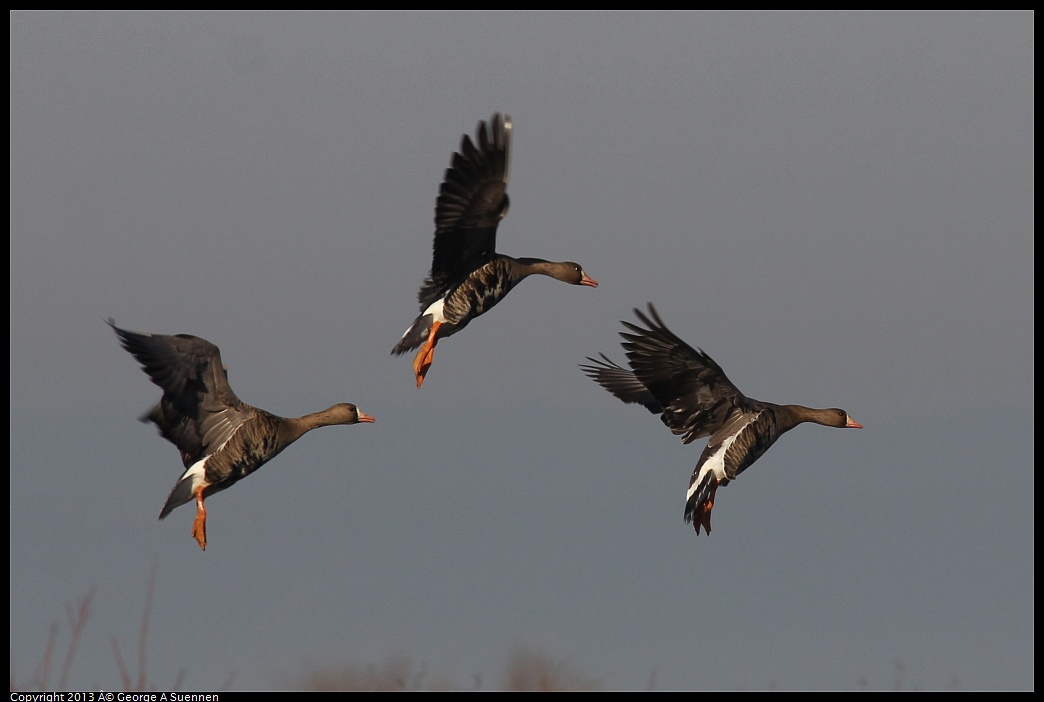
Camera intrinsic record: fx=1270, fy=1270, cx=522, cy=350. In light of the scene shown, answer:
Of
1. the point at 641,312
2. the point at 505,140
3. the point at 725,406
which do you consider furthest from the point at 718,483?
the point at 505,140

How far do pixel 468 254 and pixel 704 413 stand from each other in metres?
3.33

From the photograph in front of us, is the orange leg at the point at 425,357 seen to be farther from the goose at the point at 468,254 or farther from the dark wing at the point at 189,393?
the dark wing at the point at 189,393

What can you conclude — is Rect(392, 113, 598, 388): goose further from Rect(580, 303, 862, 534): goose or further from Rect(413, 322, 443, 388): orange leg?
Rect(580, 303, 862, 534): goose

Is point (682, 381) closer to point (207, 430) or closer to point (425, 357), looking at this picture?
point (425, 357)

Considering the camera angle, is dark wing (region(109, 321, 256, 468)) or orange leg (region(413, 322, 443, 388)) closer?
dark wing (region(109, 321, 256, 468))

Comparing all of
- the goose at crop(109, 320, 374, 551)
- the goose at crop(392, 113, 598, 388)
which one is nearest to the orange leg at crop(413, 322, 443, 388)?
the goose at crop(392, 113, 598, 388)

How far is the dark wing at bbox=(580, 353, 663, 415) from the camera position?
53.8 ft

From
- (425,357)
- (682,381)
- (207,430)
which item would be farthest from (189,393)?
(682,381)

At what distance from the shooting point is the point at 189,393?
40.9 ft

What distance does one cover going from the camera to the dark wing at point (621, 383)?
53.8 feet

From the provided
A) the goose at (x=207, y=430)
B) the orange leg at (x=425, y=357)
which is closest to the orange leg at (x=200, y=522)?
the goose at (x=207, y=430)

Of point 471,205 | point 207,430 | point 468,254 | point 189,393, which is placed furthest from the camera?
point 468,254

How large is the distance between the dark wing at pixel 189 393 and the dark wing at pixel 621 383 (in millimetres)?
5507

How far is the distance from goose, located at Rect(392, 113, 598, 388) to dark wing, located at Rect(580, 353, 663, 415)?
171 cm
